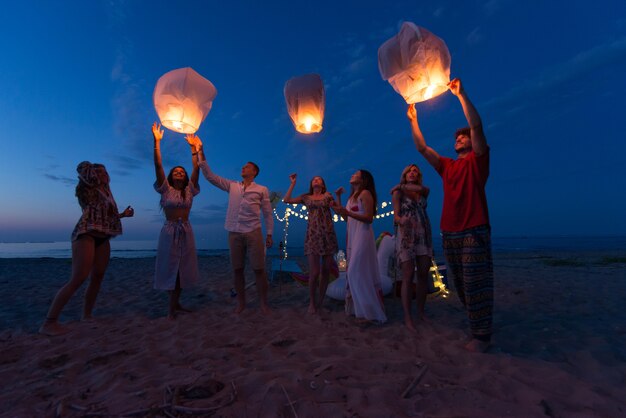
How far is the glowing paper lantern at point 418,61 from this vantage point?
2.76 meters

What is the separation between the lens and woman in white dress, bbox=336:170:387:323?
3.74m

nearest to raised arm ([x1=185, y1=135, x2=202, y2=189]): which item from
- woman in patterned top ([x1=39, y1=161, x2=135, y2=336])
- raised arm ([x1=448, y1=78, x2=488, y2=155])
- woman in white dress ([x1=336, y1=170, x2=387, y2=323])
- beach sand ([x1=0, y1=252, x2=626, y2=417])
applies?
woman in patterned top ([x1=39, y1=161, x2=135, y2=336])

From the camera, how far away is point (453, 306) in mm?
4555

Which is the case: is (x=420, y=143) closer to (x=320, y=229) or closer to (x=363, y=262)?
(x=363, y=262)

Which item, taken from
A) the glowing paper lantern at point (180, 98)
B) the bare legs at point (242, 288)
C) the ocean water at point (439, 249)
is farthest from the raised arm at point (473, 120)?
the ocean water at point (439, 249)

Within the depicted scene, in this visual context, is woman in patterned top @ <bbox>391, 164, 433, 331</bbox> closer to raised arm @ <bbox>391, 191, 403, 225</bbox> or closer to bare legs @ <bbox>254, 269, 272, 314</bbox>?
raised arm @ <bbox>391, 191, 403, 225</bbox>

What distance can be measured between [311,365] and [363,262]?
179cm

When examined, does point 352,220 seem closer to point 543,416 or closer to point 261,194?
point 261,194

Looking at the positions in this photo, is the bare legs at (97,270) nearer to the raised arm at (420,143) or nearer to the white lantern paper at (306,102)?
the white lantern paper at (306,102)

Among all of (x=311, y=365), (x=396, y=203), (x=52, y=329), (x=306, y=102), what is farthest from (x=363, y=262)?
(x=52, y=329)

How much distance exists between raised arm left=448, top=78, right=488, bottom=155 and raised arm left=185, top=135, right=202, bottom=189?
3.43 meters

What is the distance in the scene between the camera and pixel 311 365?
225 cm

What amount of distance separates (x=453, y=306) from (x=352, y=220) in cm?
221

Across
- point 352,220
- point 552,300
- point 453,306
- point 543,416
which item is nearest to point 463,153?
point 352,220
